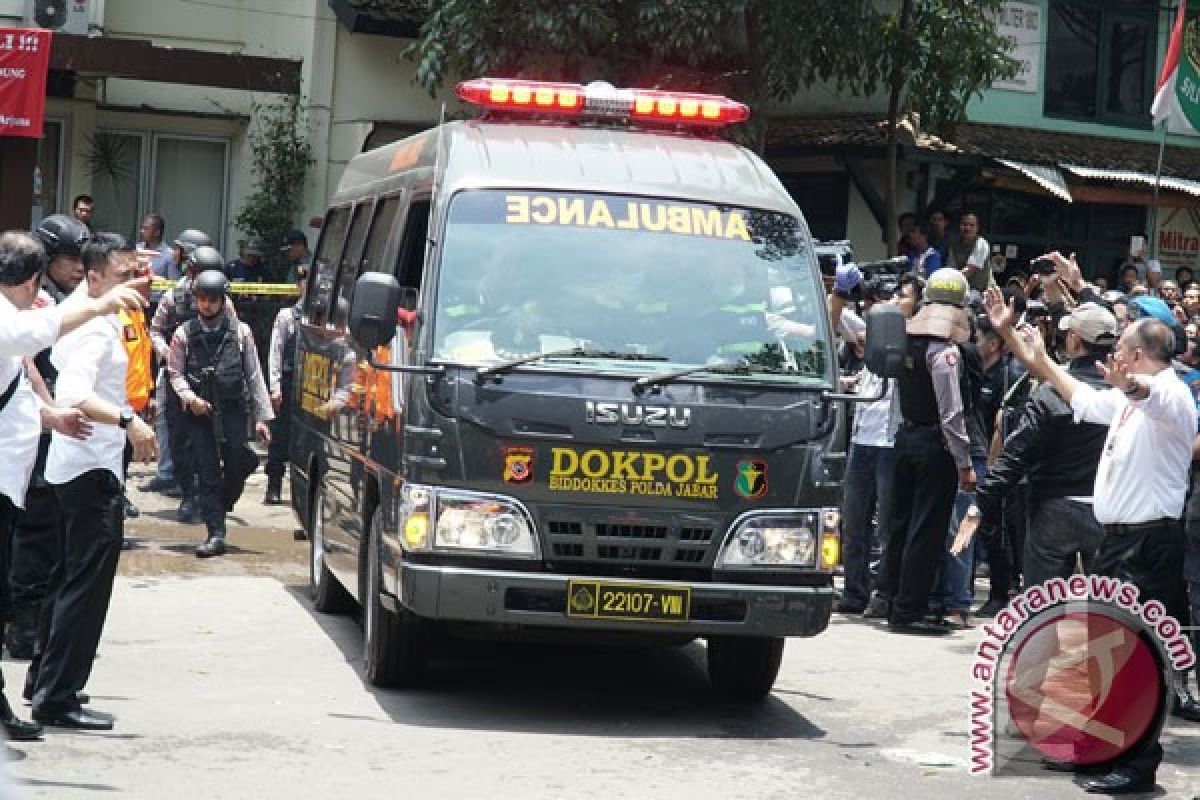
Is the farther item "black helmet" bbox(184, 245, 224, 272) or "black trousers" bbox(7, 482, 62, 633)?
"black helmet" bbox(184, 245, 224, 272)

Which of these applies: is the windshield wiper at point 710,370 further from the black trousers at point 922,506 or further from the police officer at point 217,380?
the police officer at point 217,380

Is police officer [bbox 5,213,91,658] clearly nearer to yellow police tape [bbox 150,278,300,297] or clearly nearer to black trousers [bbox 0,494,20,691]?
black trousers [bbox 0,494,20,691]

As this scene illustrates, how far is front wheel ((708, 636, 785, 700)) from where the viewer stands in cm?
916

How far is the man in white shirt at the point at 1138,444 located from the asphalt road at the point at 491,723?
0.90 meters

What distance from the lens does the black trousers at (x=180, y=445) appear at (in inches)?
557

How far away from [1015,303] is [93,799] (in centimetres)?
514

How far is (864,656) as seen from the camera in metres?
11.0

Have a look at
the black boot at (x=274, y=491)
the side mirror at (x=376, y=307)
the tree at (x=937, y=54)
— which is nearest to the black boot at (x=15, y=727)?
the side mirror at (x=376, y=307)

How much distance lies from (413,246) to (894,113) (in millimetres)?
12621

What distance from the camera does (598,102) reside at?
32.3 ft

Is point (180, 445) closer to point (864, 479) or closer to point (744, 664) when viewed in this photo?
point (864, 479)

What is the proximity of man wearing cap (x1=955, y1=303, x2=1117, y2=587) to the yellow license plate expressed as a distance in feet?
5.70

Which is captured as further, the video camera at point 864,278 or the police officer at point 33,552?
the video camera at point 864,278

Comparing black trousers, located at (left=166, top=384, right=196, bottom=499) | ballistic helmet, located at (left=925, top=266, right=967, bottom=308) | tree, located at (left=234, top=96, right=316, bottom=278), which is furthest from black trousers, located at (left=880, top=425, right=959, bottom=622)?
tree, located at (left=234, top=96, right=316, bottom=278)
